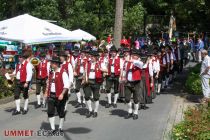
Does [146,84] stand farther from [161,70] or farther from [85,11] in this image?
[85,11]

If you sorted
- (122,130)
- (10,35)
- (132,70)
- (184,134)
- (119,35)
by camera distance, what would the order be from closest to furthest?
(184,134) → (122,130) → (132,70) → (10,35) → (119,35)

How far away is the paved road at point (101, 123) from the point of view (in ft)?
35.2

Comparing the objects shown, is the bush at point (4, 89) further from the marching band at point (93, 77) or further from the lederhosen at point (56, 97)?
the lederhosen at point (56, 97)

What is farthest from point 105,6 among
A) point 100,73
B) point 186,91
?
point 100,73

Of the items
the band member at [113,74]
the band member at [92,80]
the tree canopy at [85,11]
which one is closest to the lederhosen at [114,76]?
the band member at [113,74]

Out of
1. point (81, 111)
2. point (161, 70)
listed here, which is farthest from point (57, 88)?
point (161, 70)

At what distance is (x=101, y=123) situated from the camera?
12.2 metres

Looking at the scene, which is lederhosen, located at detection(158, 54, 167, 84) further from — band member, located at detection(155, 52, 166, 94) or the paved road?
the paved road

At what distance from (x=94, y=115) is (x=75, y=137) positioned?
8.67 feet

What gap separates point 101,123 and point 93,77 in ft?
4.84

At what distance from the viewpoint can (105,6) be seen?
32094 mm

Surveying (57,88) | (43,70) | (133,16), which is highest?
(133,16)

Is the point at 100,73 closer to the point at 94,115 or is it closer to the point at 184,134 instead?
the point at 94,115

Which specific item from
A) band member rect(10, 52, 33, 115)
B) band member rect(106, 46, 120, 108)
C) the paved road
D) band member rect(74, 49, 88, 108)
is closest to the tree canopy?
band member rect(106, 46, 120, 108)
